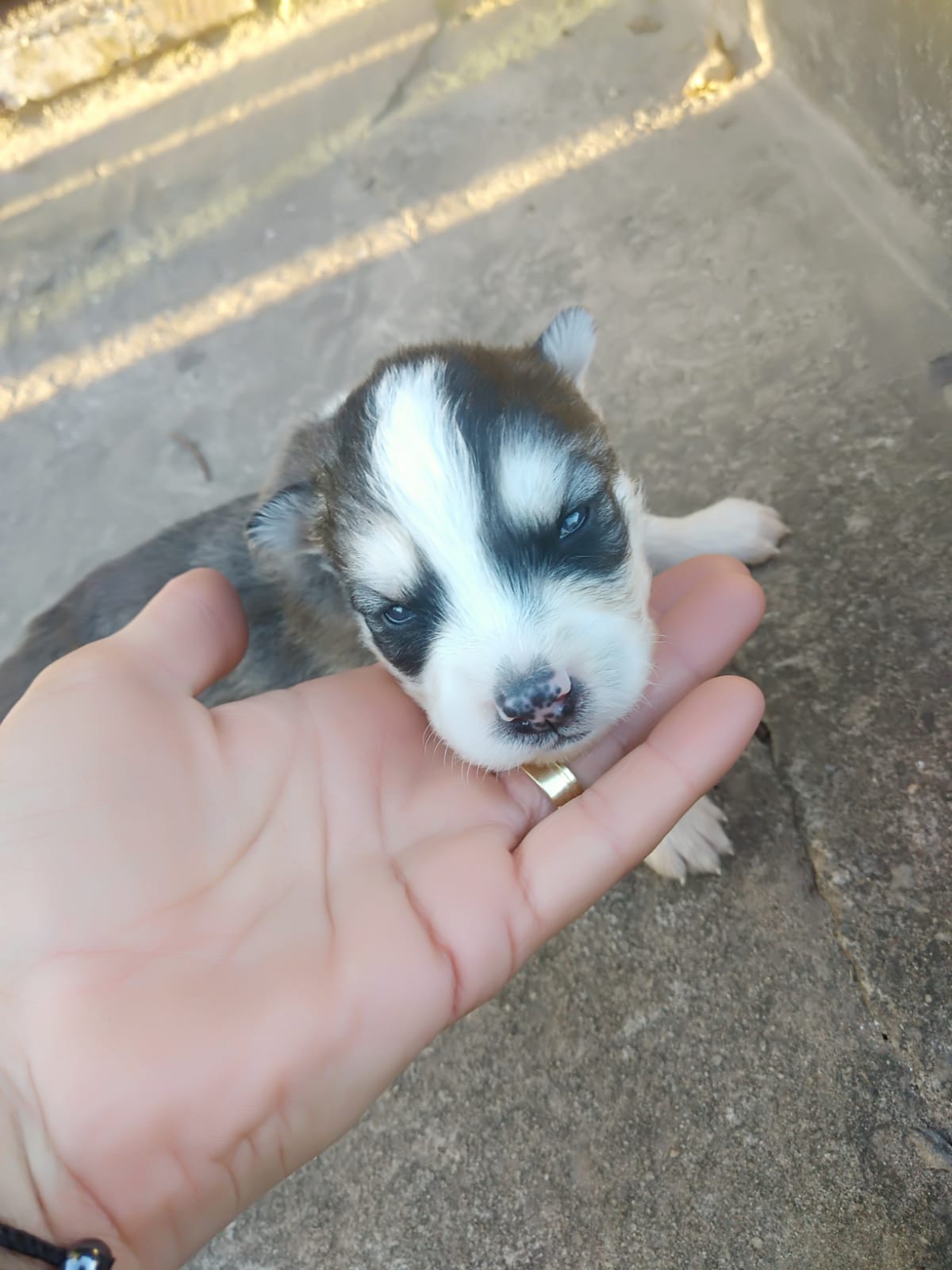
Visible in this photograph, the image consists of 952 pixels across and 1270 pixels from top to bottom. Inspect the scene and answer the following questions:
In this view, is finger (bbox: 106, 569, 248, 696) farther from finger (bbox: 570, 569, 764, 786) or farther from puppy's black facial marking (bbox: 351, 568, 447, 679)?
finger (bbox: 570, 569, 764, 786)

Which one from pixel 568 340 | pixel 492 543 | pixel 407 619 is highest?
pixel 568 340

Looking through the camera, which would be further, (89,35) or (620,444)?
(89,35)

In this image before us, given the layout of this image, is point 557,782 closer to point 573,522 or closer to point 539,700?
point 539,700

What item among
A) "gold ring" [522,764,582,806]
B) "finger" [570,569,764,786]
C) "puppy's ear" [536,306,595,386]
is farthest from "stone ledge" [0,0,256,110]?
"gold ring" [522,764,582,806]

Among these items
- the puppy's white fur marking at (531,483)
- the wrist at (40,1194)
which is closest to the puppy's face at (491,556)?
the puppy's white fur marking at (531,483)

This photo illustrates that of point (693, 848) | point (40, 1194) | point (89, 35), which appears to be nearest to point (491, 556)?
point (693, 848)
